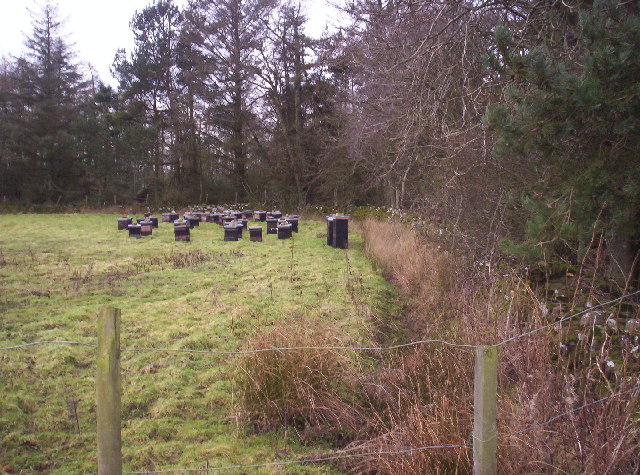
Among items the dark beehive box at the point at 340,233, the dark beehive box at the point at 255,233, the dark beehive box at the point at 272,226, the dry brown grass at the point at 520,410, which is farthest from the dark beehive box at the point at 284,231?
the dry brown grass at the point at 520,410

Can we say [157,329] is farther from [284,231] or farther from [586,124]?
[284,231]

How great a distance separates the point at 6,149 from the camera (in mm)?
22906

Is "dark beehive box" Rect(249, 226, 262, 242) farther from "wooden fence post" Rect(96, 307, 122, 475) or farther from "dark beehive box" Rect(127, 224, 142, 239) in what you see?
"wooden fence post" Rect(96, 307, 122, 475)

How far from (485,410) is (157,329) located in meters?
4.23

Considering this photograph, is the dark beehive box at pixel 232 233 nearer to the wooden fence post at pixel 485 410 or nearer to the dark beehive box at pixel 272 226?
the dark beehive box at pixel 272 226

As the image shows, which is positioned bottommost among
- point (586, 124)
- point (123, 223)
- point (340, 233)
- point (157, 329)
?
point (157, 329)

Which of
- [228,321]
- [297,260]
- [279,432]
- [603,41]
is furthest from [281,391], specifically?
[297,260]

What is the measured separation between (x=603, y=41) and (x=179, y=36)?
942 inches

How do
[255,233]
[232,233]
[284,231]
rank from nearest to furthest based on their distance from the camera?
[255,233], [232,233], [284,231]

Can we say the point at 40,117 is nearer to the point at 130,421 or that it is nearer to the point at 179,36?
the point at 179,36

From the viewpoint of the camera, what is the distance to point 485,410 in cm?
206

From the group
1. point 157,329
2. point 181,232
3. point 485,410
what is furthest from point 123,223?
point 485,410

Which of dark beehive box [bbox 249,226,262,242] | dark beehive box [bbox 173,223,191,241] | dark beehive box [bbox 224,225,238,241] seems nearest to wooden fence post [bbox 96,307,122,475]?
dark beehive box [bbox 249,226,262,242]

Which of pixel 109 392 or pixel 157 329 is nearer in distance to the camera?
pixel 109 392
